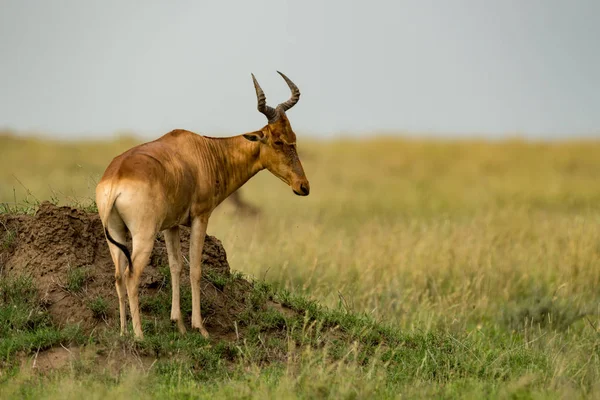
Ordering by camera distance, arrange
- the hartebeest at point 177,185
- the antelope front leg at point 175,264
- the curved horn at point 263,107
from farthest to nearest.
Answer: the antelope front leg at point 175,264, the curved horn at point 263,107, the hartebeest at point 177,185

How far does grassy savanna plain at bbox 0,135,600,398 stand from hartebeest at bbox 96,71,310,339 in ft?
2.79

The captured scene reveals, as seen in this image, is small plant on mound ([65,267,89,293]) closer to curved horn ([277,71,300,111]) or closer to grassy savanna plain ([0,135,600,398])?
grassy savanna plain ([0,135,600,398])

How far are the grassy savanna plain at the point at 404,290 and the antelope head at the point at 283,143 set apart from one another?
66.6 inches

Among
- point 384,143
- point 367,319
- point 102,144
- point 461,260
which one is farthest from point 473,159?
point 367,319

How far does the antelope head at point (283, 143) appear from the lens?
9.09m

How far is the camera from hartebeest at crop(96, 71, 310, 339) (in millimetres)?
7895

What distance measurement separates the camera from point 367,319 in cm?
1032

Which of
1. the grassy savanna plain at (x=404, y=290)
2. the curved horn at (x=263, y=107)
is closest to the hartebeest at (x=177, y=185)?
the curved horn at (x=263, y=107)

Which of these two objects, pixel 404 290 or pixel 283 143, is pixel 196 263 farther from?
pixel 404 290

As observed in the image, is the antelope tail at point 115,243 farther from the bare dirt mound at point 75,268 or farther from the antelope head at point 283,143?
the antelope head at point 283,143

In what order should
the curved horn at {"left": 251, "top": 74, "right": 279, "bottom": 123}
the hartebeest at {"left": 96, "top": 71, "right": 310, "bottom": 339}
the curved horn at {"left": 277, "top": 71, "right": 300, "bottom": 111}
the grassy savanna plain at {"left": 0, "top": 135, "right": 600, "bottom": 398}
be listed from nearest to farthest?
1. the grassy savanna plain at {"left": 0, "top": 135, "right": 600, "bottom": 398}
2. the hartebeest at {"left": 96, "top": 71, "right": 310, "bottom": 339}
3. the curved horn at {"left": 251, "top": 74, "right": 279, "bottom": 123}
4. the curved horn at {"left": 277, "top": 71, "right": 300, "bottom": 111}

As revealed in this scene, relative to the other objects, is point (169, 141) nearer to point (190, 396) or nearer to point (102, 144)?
point (190, 396)

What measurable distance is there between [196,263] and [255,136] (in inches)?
58.8

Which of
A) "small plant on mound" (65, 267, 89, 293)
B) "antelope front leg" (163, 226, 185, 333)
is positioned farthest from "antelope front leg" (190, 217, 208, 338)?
"small plant on mound" (65, 267, 89, 293)
